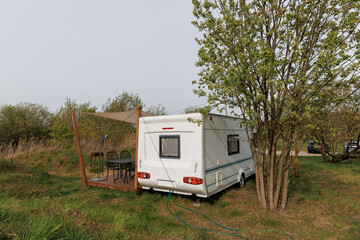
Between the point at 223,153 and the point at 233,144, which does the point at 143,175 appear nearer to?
the point at 223,153

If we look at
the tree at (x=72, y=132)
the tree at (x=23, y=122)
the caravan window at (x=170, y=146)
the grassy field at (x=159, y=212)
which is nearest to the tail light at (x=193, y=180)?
the caravan window at (x=170, y=146)

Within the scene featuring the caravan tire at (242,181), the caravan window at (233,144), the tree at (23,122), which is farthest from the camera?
the tree at (23,122)

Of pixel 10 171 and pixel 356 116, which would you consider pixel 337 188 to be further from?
pixel 10 171

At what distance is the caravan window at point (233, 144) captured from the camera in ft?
23.5

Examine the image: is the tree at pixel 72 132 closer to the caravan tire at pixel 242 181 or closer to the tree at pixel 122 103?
the tree at pixel 122 103

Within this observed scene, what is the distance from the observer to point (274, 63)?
4629 millimetres

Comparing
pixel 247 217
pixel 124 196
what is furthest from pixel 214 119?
pixel 124 196

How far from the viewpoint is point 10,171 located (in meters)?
8.48

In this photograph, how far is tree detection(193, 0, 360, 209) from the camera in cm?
473

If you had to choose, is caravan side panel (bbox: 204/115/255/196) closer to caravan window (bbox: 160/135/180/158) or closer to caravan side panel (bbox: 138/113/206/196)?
caravan side panel (bbox: 138/113/206/196)

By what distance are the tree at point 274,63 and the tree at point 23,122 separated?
1910 centimetres

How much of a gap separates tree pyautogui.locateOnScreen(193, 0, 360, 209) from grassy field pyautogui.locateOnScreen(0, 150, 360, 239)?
0.89m

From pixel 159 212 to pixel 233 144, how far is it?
326 centimetres

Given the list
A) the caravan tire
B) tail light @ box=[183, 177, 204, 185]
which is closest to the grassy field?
the caravan tire
